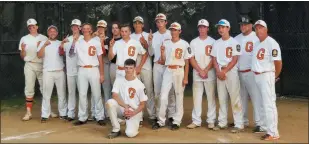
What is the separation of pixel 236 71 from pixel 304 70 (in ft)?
11.5

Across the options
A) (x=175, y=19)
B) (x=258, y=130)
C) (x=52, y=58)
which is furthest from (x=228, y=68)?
(x=175, y=19)

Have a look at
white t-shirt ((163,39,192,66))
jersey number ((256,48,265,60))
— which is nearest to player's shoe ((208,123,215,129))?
white t-shirt ((163,39,192,66))

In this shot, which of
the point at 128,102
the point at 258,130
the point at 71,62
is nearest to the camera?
the point at 128,102

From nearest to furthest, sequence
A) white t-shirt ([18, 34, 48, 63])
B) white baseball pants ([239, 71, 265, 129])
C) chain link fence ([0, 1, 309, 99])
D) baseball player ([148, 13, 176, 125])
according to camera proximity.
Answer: white baseball pants ([239, 71, 265, 129])
baseball player ([148, 13, 176, 125])
white t-shirt ([18, 34, 48, 63])
chain link fence ([0, 1, 309, 99])

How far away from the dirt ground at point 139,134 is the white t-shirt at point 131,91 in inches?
20.2

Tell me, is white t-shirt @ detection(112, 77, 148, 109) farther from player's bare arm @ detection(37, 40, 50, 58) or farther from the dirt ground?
player's bare arm @ detection(37, 40, 50, 58)

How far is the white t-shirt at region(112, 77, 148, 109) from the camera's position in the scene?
5.91 meters

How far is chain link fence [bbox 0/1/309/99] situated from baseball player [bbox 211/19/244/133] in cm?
346

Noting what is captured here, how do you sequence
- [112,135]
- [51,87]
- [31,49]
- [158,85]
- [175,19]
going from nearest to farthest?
[112,135] < [158,85] < [51,87] < [31,49] < [175,19]

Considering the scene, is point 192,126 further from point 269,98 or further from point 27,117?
point 27,117

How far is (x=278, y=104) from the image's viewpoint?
8531 millimetres

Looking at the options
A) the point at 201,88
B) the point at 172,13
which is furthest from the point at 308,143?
the point at 172,13

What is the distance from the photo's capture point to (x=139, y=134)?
6.05 meters

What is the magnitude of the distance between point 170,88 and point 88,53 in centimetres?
149
